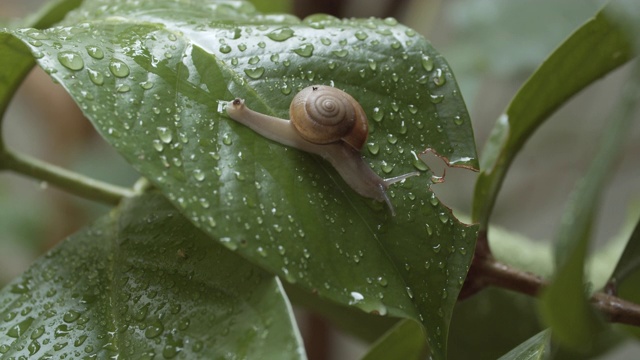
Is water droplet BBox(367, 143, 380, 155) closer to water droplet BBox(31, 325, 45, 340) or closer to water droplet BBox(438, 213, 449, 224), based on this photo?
water droplet BBox(438, 213, 449, 224)

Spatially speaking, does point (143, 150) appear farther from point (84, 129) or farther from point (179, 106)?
point (84, 129)

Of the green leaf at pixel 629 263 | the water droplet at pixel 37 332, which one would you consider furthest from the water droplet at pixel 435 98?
the water droplet at pixel 37 332

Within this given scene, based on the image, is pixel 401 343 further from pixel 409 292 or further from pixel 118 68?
pixel 118 68

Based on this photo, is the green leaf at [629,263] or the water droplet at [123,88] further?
the green leaf at [629,263]

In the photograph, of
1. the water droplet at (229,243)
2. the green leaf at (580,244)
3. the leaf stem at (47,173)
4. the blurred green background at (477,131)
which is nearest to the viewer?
the green leaf at (580,244)

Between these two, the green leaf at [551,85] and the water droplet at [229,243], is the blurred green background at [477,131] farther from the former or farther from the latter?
the water droplet at [229,243]

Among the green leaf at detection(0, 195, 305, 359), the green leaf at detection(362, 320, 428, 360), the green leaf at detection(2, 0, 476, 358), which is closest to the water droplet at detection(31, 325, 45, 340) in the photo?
the green leaf at detection(0, 195, 305, 359)

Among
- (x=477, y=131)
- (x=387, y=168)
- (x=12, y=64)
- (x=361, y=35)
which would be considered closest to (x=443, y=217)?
(x=387, y=168)
